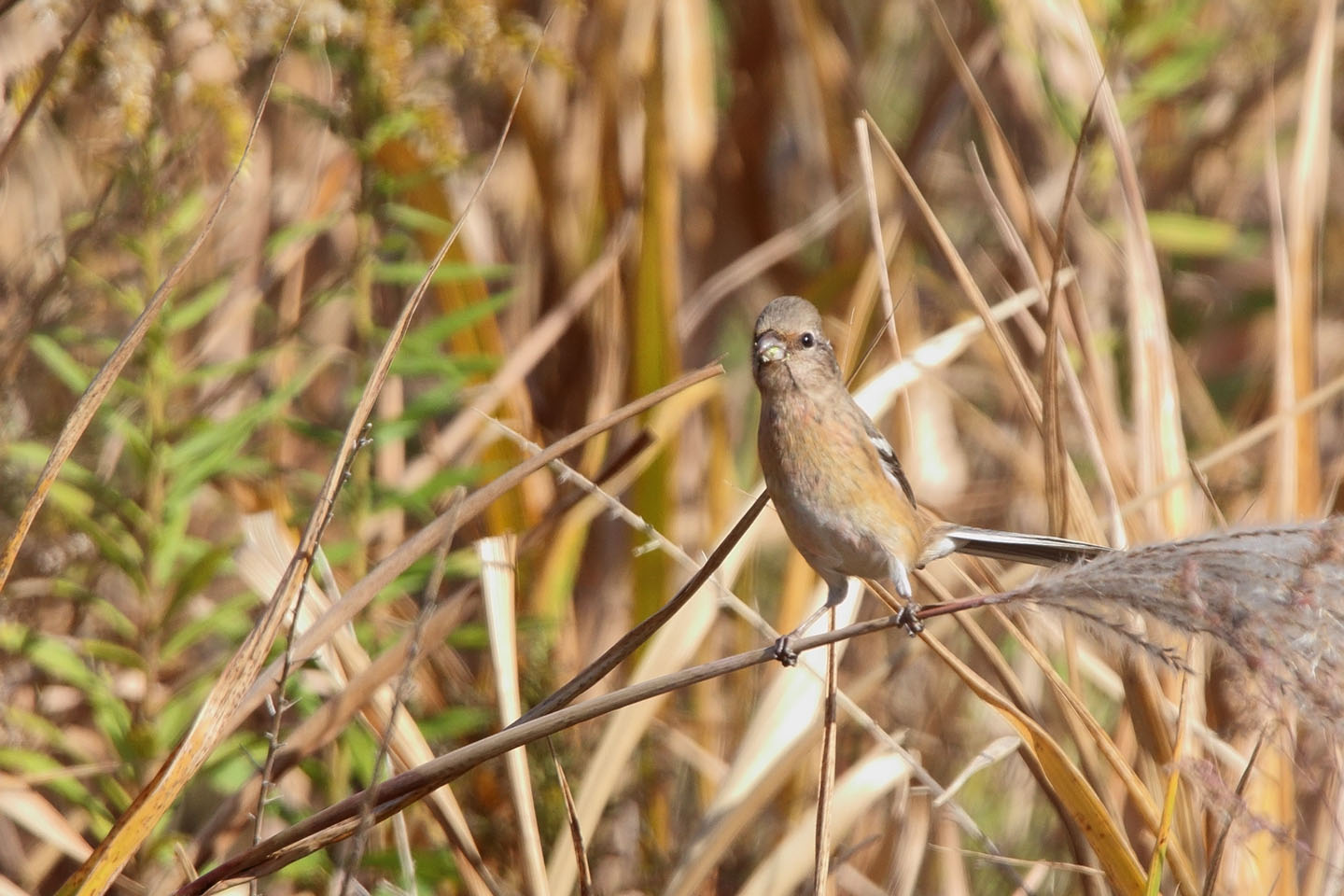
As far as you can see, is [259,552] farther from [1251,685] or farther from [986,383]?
[986,383]

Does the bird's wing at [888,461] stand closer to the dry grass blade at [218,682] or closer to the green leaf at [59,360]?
the dry grass blade at [218,682]

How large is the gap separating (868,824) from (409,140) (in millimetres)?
2193

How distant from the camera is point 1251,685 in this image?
164 centimetres

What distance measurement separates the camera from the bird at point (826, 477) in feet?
8.30

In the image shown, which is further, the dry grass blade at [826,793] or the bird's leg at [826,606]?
the bird's leg at [826,606]

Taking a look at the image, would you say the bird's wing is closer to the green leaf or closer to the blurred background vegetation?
the blurred background vegetation

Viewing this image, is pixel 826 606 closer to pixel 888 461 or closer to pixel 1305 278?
pixel 888 461

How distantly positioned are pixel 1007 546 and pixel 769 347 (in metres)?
0.61

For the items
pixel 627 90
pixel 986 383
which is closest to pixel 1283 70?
pixel 986 383

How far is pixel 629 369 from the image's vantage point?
391cm

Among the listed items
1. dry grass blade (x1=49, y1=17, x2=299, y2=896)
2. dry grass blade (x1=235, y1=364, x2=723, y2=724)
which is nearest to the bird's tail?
dry grass blade (x1=235, y1=364, x2=723, y2=724)

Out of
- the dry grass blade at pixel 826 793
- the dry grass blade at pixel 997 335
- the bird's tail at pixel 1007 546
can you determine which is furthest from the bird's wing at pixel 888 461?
the dry grass blade at pixel 826 793

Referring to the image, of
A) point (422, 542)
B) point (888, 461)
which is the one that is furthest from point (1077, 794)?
point (422, 542)

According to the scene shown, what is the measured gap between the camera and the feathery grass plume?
1591mm
